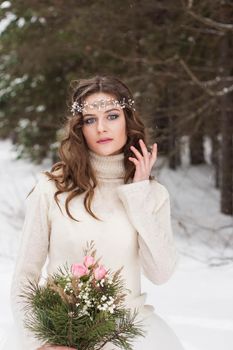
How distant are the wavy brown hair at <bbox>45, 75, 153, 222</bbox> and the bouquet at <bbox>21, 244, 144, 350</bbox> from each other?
0.61 metres

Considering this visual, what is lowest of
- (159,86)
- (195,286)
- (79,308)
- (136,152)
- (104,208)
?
(195,286)

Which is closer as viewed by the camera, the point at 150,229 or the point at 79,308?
the point at 79,308

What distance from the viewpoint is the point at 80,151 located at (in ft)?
7.78

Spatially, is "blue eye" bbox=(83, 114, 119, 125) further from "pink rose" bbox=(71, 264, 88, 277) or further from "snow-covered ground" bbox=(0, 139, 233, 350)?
"snow-covered ground" bbox=(0, 139, 233, 350)

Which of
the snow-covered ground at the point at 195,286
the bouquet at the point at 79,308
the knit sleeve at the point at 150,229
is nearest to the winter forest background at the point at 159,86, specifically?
the snow-covered ground at the point at 195,286

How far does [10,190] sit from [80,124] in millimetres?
9716

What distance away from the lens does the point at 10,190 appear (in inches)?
467

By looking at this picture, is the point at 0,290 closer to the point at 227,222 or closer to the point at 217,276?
the point at 217,276

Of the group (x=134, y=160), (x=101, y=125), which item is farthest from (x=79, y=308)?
(x=101, y=125)

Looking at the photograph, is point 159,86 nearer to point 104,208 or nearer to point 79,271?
point 104,208

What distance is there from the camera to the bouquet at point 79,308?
1671 millimetres

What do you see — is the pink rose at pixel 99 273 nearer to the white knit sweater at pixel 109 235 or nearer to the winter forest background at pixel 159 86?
the white knit sweater at pixel 109 235

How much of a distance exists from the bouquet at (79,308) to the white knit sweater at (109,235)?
0.47 meters

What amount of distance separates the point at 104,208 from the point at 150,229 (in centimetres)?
23
